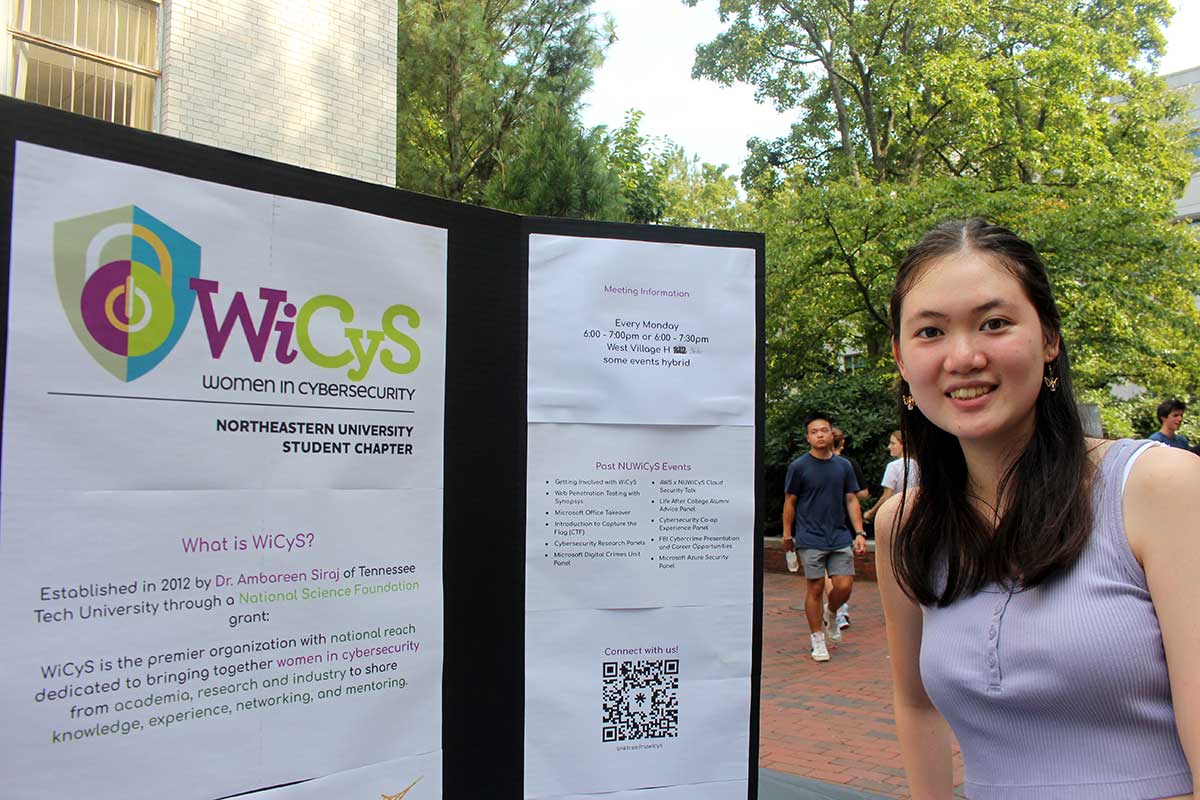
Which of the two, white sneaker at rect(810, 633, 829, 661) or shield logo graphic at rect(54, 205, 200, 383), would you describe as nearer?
shield logo graphic at rect(54, 205, 200, 383)

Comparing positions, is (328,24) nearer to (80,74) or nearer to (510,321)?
(80,74)

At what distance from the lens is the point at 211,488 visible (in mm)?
1678

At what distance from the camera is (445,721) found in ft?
6.63

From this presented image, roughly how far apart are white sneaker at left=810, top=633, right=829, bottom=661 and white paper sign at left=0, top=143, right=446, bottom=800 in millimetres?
6517

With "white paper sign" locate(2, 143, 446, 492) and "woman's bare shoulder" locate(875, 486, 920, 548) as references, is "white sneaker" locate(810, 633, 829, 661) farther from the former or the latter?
"white paper sign" locate(2, 143, 446, 492)

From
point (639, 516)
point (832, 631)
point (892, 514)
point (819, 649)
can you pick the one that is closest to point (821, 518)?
point (819, 649)

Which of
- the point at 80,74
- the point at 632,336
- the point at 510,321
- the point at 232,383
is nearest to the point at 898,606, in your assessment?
the point at 632,336

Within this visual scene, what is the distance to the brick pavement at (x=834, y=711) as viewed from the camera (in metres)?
5.11

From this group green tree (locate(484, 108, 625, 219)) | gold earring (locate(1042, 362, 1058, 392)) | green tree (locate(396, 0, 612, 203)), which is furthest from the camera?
green tree (locate(396, 0, 612, 203))

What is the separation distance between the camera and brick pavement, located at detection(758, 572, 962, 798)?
16.8 feet

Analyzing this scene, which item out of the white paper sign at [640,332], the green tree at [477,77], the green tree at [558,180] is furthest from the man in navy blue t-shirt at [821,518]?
the green tree at [477,77]

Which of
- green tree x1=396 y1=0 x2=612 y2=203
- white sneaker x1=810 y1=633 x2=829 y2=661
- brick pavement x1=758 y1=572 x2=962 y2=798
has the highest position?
green tree x1=396 y1=0 x2=612 y2=203

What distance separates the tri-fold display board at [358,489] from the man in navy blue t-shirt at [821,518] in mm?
5798

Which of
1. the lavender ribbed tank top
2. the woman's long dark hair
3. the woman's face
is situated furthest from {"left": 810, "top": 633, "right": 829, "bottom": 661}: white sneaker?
the woman's face
